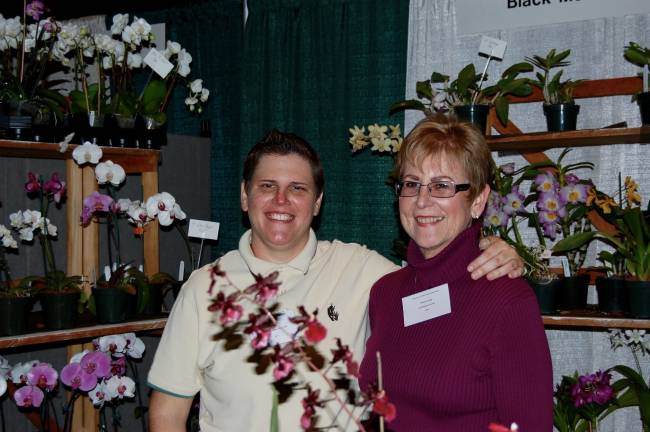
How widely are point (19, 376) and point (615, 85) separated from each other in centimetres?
265

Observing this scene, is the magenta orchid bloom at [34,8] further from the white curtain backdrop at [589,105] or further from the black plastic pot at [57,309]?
the white curtain backdrop at [589,105]

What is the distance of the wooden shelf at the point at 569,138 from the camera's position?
2.46 meters

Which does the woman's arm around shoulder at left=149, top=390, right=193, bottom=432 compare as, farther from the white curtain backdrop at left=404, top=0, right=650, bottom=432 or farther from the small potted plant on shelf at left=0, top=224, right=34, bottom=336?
the white curtain backdrop at left=404, top=0, right=650, bottom=432

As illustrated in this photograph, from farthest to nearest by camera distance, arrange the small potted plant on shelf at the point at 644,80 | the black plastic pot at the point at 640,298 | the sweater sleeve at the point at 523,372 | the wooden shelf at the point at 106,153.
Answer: the wooden shelf at the point at 106,153
the small potted plant on shelf at the point at 644,80
the black plastic pot at the point at 640,298
the sweater sleeve at the point at 523,372

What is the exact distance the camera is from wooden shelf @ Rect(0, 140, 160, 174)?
2545 millimetres

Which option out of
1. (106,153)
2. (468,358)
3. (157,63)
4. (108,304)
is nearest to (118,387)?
(108,304)

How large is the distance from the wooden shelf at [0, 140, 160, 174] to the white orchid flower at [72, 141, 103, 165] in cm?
4

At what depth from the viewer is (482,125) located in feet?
8.76

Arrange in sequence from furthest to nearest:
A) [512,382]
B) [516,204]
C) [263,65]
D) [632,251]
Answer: [263,65] < [516,204] < [632,251] < [512,382]

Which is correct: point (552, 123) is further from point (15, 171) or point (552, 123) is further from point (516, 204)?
point (15, 171)

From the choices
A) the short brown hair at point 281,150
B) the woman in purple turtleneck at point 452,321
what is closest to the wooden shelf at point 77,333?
the short brown hair at point 281,150

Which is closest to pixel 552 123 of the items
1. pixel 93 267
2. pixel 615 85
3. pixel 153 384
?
pixel 615 85

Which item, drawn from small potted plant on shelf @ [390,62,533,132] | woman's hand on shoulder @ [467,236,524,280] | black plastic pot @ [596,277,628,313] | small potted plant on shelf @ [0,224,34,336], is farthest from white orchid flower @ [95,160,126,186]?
black plastic pot @ [596,277,628,313]

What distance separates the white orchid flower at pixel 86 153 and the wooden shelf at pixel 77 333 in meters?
0.64
